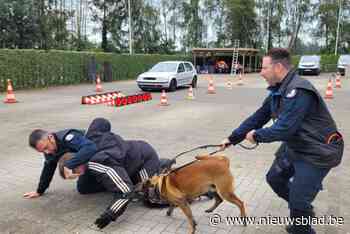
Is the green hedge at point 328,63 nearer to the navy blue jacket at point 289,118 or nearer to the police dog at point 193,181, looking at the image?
the police dog at point 193,181

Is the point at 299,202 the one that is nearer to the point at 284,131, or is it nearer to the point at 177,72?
the point at 284,131

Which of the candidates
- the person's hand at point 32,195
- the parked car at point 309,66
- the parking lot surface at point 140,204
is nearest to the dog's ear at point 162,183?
the parking lot surface at point 140,204

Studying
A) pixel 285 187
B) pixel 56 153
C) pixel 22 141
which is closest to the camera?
pixel 285 187

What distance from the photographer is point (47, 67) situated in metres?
19.8

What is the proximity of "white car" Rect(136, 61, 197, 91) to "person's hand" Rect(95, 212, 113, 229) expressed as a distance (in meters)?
13.8

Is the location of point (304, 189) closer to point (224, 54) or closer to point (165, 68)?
point (165, 68)

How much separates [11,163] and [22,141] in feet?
5.26

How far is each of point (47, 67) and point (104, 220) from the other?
58.3 ft

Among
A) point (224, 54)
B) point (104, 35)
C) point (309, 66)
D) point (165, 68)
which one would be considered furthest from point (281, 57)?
point (104, 35)

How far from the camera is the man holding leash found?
107 inches

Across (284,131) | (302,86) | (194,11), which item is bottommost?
(284,131)

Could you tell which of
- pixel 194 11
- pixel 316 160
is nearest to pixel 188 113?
pixel 316 160

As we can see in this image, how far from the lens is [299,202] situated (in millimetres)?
2865

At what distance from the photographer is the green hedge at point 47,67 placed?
17.7m
